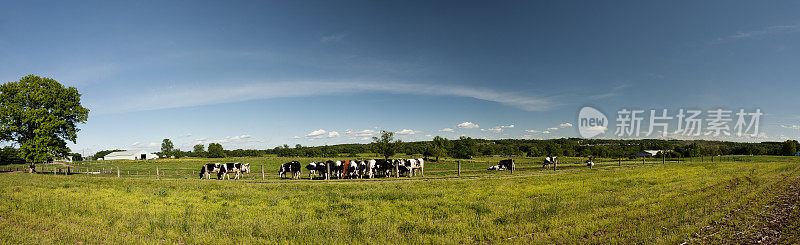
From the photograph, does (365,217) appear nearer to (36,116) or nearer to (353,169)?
(353,169)

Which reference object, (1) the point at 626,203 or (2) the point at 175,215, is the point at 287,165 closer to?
(2) the point at 175,215

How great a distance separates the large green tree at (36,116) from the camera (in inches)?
1371

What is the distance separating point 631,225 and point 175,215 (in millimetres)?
14485

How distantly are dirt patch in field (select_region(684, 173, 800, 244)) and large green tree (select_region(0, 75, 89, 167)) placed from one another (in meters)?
54.0

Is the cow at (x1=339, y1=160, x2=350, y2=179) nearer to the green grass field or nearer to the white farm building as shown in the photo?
the green grass field

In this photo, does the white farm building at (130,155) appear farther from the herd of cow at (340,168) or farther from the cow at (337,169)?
the cow at (337,169)

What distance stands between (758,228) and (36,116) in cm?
5600

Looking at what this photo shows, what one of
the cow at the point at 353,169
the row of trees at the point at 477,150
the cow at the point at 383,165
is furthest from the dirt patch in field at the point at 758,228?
the row of trees at the point at 477,150

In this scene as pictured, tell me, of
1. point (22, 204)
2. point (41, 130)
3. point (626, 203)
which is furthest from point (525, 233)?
point (41, 130)

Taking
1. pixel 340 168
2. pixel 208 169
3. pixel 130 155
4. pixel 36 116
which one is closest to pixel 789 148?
pixel 340 168

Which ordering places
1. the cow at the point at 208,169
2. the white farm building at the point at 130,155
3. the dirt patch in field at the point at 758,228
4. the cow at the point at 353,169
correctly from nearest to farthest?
the dirt patch in field at the point at 758,228
the cow at the point at 353,169
the cow at the point at 208,169
the white farm building at the point at 130,155

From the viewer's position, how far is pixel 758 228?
7.98 metres

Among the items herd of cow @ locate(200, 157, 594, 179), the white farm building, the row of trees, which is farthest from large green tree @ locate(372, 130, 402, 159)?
the white farm building

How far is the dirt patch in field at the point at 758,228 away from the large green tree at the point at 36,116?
177 ft
